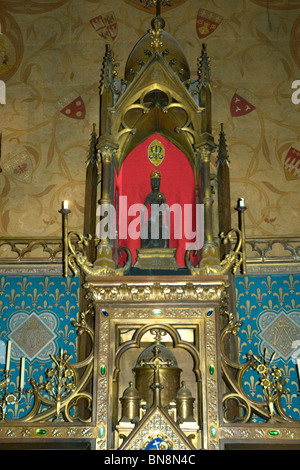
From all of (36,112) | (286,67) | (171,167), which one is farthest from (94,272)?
(286,67)

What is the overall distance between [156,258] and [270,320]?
5.02ft

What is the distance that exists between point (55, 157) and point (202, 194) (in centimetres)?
230

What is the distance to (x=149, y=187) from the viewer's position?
596 centimetres

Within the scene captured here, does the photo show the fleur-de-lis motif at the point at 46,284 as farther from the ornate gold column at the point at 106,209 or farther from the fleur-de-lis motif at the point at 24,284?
the ornate gold column at the point at 106,209

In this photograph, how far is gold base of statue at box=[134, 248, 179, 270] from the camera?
16.8ft

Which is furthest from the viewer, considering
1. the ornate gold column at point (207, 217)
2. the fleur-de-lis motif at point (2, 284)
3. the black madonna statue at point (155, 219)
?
the fleur-de-lis motif at point (2, 284)

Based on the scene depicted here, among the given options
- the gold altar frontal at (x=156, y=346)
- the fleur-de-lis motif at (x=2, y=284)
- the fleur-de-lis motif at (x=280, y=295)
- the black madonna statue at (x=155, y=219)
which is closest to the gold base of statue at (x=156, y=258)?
the black madonna statue at (x=155, y=219)

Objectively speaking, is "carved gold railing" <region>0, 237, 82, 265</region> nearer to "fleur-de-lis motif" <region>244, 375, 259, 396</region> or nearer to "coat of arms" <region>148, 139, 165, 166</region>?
"coat of arms" <region>148, 139, 165, 166</region>

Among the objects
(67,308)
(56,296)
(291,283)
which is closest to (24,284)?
(56,296)

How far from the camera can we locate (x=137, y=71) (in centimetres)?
588

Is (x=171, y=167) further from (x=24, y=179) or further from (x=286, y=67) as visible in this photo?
(x=286, y=67)

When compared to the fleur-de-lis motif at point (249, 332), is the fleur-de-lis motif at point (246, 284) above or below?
above

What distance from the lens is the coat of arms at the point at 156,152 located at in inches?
238

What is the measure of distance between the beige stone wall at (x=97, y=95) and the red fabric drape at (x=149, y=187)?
0.95 meters
